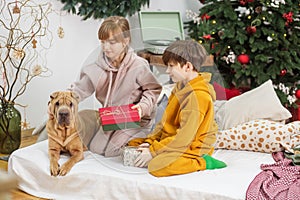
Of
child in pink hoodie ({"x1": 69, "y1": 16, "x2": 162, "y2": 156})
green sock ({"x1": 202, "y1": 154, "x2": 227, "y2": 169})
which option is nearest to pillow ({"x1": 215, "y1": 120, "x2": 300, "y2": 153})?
green sock ({"x1": 202, "y1": 154, "x2": 227, "y2": 169})

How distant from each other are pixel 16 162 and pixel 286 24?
2.26m

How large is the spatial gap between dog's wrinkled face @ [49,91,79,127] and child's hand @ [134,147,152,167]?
37 centimetres

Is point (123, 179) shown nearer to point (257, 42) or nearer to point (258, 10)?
point (257, 42)

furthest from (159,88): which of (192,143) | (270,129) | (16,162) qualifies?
(16,162)

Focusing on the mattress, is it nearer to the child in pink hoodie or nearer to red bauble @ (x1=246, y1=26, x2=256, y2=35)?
the child in pink hoodie

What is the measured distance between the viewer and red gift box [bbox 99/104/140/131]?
215 cm

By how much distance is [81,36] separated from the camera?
3.68m

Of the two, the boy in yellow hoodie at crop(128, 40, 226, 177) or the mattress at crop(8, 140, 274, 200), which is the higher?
the boy in yellow hoodie at crop(128, 40, 226, 177)

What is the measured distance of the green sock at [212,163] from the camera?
2.20 m

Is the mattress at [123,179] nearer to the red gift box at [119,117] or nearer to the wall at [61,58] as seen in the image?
the red gift box at [119,117]

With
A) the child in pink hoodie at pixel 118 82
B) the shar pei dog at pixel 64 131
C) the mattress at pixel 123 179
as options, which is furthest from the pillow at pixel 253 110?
the shar pei dog at pixel 64 131

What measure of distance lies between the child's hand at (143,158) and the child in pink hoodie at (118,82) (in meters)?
0.10

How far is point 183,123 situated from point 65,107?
1.85ft

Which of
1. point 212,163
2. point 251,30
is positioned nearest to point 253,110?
point 212,163
